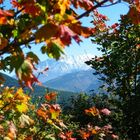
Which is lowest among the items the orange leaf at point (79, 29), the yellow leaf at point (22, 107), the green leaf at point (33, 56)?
the yellow leaf at point (22, 107)

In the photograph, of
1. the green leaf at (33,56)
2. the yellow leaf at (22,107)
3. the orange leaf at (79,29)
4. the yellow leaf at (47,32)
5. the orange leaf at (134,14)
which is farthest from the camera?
the yellow leaf at (22,107)

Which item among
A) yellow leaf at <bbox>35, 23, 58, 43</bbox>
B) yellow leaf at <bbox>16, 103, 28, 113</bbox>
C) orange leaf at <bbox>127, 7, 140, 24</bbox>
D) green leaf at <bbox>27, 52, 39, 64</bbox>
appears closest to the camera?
yellow leaf at <bbox>35, 23, 58, 43</bbox>

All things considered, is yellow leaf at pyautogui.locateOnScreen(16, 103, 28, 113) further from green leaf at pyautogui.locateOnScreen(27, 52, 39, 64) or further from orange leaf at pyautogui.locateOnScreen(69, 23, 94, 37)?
orange leaf at pyautogui.locateOnScreen(69, 23, 94, 37)

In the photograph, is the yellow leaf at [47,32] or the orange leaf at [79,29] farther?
the orange leaf at [79,29]

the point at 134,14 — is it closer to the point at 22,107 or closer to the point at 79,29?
the point at 79,29

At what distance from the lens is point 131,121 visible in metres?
20.0

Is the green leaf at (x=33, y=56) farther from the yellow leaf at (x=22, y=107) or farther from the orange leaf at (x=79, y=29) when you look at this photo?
the yellow leaf at (x=22, y=107)

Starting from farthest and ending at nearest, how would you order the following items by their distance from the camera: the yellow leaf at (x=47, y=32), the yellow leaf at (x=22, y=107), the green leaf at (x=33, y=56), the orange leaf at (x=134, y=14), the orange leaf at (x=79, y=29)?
1. the yellow leaf at (x=22, y=107)
2. the orange leaf at (x=134, y=14)
3. the green leaf at (x=33, y=56)
4. the orange leaf at (x=79, y=29)
5. the yellow leaf at (x=47, y=32)

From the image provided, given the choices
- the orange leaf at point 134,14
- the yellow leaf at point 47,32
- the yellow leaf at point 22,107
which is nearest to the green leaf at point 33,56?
the yellow leaf at point 47,32

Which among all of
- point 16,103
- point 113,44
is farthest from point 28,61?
point 113,44

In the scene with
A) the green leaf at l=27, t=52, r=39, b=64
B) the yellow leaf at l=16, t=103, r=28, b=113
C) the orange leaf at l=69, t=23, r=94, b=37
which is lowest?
the yellow leaf at l=16, t=103, r=28, b=113

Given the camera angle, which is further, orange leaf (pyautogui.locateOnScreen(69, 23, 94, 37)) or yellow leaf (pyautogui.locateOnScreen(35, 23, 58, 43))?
orange leaf (pyautogui.locateOnScreen(69, 23, 94, 37))

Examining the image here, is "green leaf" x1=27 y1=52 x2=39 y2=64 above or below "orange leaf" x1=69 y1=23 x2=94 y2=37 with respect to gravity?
below

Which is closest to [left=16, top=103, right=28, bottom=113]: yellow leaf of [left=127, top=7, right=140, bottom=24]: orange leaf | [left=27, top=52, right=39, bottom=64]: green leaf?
[left=27, top=52, right=39, bottom=64]: green leaf
